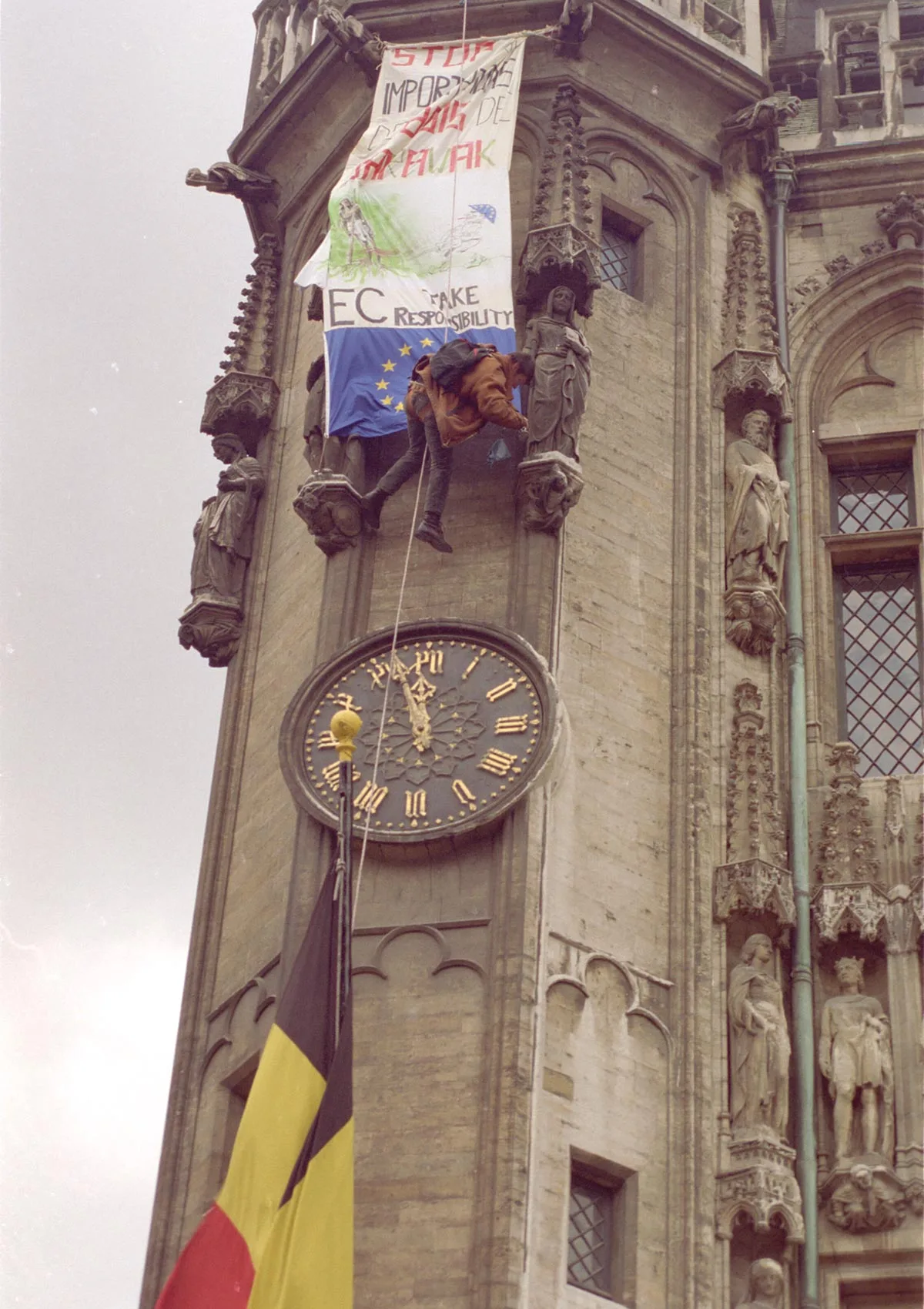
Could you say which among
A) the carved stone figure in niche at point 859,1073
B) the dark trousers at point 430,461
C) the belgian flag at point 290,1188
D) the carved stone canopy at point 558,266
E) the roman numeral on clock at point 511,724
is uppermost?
the carved stone canopy at point 558,266

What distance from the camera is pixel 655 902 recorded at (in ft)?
82.0

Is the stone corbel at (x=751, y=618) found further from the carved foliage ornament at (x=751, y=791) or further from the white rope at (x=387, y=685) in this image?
the white rope at (x=387, y=685)

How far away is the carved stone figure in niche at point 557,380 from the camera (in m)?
26.3

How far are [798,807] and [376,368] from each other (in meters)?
5.59

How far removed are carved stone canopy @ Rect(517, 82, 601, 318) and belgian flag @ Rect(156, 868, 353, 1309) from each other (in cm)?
846

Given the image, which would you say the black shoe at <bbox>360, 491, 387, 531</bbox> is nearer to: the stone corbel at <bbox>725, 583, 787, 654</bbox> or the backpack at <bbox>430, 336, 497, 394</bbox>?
the backpack at <bbox>430, 336, 497, 394</bbox>

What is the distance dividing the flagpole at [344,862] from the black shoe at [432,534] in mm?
3184

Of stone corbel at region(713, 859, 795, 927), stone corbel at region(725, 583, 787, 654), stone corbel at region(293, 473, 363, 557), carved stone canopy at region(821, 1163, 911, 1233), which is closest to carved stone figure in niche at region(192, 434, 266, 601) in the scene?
stone corbel at region(293, 473, 363, 557)

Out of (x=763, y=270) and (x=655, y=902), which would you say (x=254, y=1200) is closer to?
(x=655, y=902)

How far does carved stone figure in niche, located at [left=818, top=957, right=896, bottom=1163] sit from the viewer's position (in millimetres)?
24312

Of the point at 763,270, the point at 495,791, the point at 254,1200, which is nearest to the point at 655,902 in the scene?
the point at 495,791

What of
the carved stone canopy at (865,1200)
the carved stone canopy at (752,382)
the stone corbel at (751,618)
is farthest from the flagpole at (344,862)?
the carved stone canopy at (752,382)

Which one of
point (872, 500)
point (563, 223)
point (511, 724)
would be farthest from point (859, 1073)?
point (563, 223)

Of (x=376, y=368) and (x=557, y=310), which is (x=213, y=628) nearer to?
(x=376, y=368)
